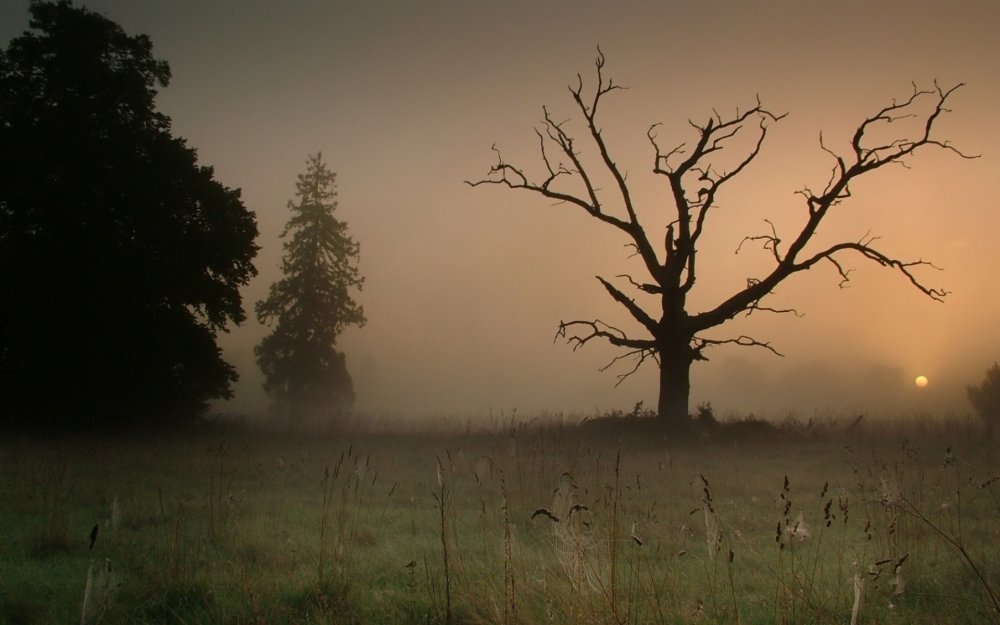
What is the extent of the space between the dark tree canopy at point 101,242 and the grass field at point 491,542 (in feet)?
15.7

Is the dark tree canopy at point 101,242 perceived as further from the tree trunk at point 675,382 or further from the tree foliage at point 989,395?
the tree foliage at point 989,395

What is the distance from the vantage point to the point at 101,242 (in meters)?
19.5

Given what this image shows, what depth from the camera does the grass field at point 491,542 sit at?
4.91 m

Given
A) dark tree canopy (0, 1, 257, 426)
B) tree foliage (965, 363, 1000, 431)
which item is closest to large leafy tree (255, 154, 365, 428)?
dark tree canopy (0, 1, 257, 426)

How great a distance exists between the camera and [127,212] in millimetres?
20094

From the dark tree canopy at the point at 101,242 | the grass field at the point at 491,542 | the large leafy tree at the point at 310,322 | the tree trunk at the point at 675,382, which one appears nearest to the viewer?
the grass field at the point at 491,542

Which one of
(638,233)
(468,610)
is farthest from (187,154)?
(468,610)

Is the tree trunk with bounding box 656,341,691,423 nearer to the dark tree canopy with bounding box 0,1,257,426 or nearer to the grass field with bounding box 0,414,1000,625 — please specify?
the grass field with bounding box 0,414,1000,625

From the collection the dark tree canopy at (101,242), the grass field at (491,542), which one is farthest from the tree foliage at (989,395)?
the dark tree canopy at (101,242)

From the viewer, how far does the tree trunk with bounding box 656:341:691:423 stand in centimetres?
2023

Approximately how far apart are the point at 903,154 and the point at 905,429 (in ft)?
25.3

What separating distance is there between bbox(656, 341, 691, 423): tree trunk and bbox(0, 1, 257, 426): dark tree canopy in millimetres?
13219

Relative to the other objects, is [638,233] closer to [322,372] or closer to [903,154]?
[903,154]

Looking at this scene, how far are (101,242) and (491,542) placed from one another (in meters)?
17.0
